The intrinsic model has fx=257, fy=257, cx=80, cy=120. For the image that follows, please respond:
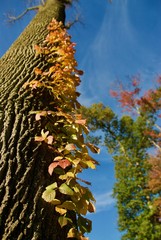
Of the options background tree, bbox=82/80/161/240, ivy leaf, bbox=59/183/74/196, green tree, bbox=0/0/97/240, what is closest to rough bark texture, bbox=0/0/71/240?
green tree, bbox=0/0/97/240

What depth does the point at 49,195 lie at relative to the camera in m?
1.63

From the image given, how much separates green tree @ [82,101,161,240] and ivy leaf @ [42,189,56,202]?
45.0ft

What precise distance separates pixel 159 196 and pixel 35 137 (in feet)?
51.0

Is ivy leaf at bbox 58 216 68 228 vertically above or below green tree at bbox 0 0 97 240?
below

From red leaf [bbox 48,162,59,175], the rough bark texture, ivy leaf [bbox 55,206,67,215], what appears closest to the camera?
the rough bark texture

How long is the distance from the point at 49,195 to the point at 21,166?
29 cm

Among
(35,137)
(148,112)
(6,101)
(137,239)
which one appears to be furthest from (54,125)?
(148,112)

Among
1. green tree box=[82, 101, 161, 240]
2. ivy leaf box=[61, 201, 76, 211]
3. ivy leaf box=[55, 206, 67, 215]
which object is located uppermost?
green tree box=[82, 101, 161, 240]

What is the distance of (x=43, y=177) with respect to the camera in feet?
5.94

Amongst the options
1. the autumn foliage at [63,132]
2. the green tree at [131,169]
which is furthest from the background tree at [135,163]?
the autumn foliage at [63,132]

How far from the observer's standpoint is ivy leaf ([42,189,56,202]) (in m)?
1.60

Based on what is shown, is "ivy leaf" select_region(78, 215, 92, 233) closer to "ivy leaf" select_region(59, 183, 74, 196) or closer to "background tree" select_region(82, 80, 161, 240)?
"ivy leaf" select_region(59, 183, 74, 196)

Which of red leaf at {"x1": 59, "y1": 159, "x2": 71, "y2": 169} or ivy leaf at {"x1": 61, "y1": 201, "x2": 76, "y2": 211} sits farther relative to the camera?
red leaf at {"x1": 59, "y1": 159, "x2": 71, "y2": 169}

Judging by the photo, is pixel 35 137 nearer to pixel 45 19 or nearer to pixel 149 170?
pixel 45 19
